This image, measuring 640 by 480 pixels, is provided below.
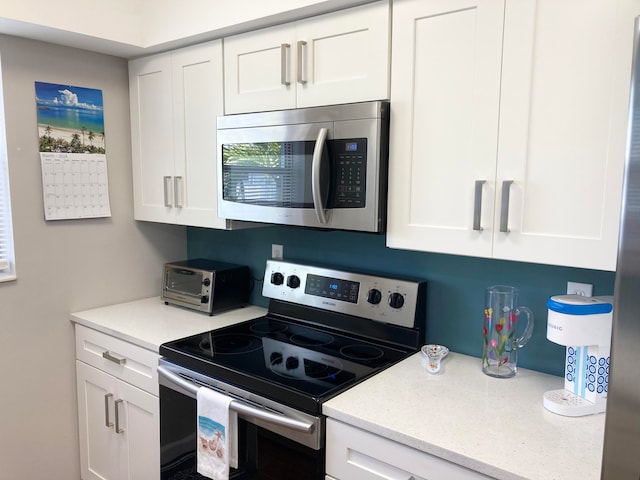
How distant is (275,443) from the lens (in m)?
1.54

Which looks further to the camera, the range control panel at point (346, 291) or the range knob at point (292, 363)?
the range control panel at point (346, 291)

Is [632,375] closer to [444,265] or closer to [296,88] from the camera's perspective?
[444,265]

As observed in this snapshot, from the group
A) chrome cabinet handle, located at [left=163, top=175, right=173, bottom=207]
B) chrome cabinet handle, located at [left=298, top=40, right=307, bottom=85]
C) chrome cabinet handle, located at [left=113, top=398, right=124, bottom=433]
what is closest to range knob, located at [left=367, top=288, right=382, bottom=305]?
chrome cabinet handle, located at [left=298, top=40, right=307, bottom=85]

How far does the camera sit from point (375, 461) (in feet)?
4.46

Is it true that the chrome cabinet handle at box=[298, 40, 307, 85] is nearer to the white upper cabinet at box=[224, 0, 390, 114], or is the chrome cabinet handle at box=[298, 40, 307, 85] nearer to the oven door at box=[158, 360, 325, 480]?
the white upper cabinet at box=[224, 0, 390, 114]

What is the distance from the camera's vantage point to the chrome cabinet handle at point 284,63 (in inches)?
71.9

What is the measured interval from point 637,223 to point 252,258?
2009mm

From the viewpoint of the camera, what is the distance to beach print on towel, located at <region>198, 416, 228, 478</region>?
1.63 m

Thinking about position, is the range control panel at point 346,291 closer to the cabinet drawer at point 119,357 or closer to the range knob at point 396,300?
the range knob at point 396,300

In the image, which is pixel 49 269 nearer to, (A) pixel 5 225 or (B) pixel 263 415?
(A) pixel 5 225

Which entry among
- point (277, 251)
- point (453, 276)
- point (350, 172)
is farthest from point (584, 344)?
point (277, 251)

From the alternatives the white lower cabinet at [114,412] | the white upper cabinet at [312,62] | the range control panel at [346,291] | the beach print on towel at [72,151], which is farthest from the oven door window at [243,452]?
the white upper cabinet at [312,62]

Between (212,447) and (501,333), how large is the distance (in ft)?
3.31

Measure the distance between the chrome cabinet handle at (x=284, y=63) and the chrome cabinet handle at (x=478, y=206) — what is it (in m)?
0.80
